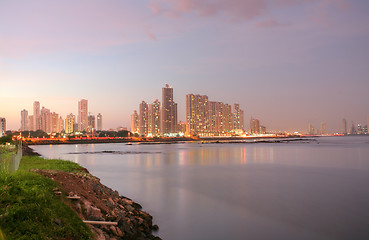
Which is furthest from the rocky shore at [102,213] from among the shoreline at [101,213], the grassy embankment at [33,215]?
the grassy embankment at [33,215]

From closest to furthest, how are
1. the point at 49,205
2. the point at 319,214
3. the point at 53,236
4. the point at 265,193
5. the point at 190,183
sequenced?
the point at 53,236, the point at 49,205, the point at 319,214, the point at 265,193, the point at 190,183

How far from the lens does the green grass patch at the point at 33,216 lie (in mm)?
6093

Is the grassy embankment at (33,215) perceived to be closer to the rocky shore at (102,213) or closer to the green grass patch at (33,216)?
the green grass patch at (33,216)

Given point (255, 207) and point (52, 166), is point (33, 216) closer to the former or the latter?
point (255, 207)

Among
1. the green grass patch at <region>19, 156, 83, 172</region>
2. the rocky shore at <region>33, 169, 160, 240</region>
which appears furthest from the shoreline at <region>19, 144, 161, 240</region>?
the green grass patch at <region>19, 156, 83, 172</region>

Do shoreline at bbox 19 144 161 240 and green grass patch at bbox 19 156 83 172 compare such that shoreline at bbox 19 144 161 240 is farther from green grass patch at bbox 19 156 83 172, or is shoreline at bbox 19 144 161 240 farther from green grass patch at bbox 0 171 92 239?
green grass patch at bbox 19 156 83 172

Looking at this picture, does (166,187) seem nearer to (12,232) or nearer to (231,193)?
(231,193)

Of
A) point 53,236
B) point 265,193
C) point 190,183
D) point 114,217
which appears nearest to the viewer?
point 53,236

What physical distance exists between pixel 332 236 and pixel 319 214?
302 cm

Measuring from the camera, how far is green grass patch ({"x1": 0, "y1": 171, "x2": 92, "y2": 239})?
240 inches

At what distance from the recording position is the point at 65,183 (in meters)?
11.9

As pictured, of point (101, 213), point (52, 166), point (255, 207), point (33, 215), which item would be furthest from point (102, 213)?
point (52, 166)

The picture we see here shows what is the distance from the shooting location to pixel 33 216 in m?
6.79

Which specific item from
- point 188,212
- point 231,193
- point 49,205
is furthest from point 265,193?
point 49,205
